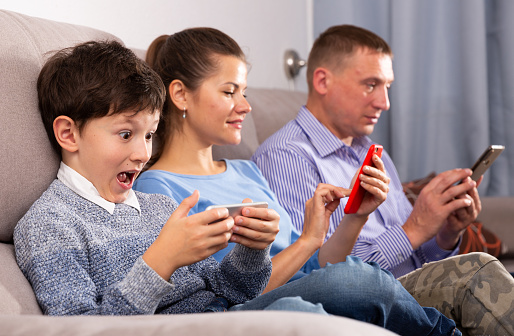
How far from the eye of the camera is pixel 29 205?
1.05 m

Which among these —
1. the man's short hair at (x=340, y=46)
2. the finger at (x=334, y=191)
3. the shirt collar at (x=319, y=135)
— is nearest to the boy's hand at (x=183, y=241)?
the finger at (x=334, y=191)

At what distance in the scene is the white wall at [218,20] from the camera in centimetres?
163

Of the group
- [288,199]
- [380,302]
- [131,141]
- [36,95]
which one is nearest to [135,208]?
[131,141]

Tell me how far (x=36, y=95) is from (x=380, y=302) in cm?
70

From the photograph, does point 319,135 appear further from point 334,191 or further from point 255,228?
point 255,228

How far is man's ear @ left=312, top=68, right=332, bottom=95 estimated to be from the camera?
78.6 inches

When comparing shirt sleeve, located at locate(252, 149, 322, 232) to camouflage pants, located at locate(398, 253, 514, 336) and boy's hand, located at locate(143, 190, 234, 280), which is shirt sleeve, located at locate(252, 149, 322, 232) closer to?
camouflage pants, located at locate(398, 253, 514, 336)

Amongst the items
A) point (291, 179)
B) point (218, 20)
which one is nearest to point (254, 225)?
point (291, 179)

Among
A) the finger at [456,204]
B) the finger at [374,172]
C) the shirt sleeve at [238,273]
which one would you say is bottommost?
the finger at [456,204]

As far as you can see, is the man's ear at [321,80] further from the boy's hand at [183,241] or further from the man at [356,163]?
the boy's hand at [183,241]

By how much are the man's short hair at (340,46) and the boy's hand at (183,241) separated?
115cm

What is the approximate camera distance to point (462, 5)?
280cm

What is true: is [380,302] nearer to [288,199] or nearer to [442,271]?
[442,271]

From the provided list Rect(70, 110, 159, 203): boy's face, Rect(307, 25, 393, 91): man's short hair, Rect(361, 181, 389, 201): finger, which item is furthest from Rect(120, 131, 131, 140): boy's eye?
Rect(307, 25, 393, 91): man's short hair
